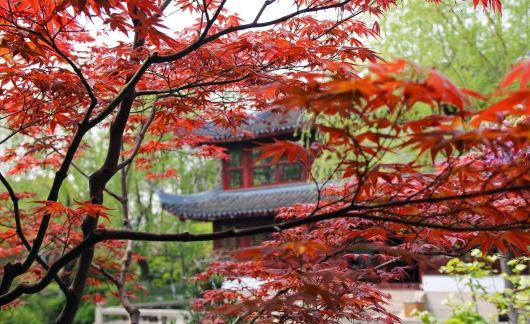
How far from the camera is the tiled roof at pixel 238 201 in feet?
44.2

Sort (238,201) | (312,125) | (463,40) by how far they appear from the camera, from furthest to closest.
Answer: (238,201) < (463,40) < (312,125)

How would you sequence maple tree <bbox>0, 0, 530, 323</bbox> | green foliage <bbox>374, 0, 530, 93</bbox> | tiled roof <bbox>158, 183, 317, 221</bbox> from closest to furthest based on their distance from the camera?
Result: 1. maple tree <bbox>0, 0, 530, 323</bbox>
2. green foliage <bbox>374, 0, 530, 93</bbox>
3. tiled roof <bbox>158, 183, 317, 221</bbox>

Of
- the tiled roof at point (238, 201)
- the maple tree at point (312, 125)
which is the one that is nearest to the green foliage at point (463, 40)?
the tiled roof at point (238, 201)

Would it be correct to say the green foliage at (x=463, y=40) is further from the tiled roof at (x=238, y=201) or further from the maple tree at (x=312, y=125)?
the maple tree at (x=312, y=125)

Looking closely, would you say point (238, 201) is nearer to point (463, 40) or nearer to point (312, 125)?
point (463, 40)

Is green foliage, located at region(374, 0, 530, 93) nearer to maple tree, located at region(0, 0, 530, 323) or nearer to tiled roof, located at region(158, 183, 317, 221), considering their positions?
tiled roof, located at region(158, 183, 317, 221)

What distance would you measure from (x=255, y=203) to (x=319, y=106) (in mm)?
12707

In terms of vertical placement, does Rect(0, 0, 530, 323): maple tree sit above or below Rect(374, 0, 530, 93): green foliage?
below

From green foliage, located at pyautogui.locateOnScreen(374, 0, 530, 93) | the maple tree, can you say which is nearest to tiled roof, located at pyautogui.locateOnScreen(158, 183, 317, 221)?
green foliage, located at pyautogui.locateOnScreen(374, 0, 530, 93)

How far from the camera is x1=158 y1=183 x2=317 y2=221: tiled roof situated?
1347 cm

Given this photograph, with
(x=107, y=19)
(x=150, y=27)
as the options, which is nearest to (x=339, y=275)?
(x=150, y=27)

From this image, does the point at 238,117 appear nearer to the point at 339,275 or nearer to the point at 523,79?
the point at 339,275

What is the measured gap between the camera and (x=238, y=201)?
14422 millimetres

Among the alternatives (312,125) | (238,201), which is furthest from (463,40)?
(312,125)
